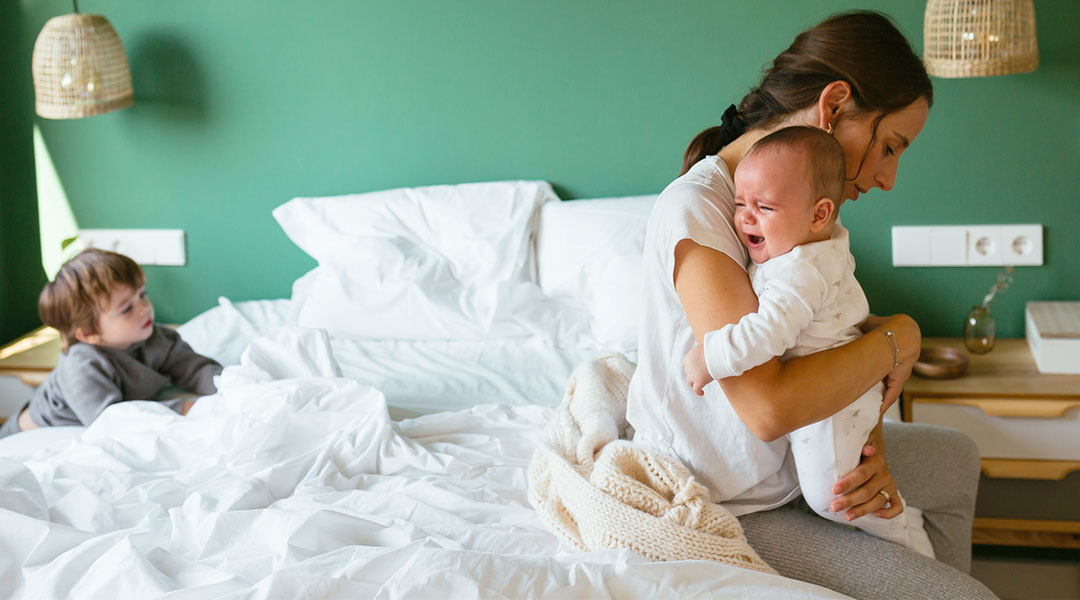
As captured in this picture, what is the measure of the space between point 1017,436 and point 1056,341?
9.3 inches

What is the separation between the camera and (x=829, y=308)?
48.0 inches

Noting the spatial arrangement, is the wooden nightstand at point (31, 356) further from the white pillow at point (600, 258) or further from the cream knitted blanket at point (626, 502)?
the cream knitted blanket at point (626, 502)

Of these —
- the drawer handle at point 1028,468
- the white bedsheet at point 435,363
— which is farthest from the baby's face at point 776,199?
the drawer handle at point 1028,468

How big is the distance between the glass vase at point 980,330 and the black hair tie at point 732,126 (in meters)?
1.27

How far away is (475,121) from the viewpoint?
2.71 m

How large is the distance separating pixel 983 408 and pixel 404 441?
134 centimetres

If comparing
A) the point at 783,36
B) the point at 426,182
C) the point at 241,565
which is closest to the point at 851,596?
the point at 241,565

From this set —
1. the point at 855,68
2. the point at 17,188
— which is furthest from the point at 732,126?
the point at 17,188

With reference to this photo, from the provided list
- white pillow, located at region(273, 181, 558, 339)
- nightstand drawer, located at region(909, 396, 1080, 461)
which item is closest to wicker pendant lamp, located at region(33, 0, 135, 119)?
white pillow, located at region(273, 181, 558, 339)

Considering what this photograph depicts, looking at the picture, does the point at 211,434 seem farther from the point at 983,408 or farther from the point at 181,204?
the point at 983,408

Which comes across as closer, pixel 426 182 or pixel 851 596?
pixel 851 596

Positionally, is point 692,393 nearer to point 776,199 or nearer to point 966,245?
point 776,199

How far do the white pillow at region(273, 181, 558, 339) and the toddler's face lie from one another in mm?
437

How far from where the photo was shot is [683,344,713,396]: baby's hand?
1.15m
